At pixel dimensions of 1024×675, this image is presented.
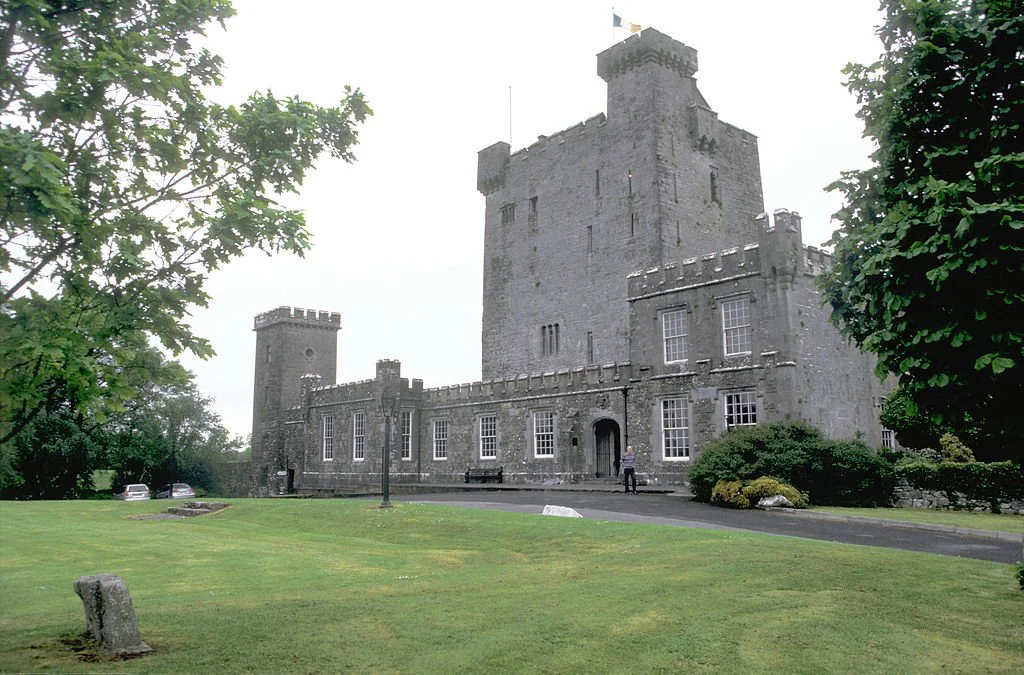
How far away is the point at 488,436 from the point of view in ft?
131

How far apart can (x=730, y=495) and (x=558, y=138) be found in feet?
99.0

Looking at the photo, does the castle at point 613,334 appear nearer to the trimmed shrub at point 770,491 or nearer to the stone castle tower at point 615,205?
the stone castle tower at point 615,205

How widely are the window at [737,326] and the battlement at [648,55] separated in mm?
18811

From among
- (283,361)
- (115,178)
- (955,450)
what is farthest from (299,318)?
(115,178)

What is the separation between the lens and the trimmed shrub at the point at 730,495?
22.4 meters

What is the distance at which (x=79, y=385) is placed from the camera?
22.9 ft

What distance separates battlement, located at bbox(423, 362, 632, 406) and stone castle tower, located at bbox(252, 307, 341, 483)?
18983 mm

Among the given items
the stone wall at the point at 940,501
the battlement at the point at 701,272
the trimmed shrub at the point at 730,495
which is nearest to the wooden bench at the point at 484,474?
the battlement at the point at 701,272

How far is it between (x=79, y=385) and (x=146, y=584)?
19.2 feet

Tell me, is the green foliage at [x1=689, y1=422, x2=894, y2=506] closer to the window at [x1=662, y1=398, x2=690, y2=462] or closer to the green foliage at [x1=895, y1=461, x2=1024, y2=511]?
the green foliage at [x1=895, y1=461, x2=1024, y2=511]

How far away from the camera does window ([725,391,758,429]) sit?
1118 inches

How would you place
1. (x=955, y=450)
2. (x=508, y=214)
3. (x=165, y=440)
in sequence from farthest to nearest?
1. (x=165, y=440)
2. (x=508, y=214)
3. (x=955, y=450)

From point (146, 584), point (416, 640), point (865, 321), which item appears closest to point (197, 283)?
point (416, 640)

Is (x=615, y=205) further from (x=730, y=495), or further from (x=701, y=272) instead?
(x=730, y=495)
